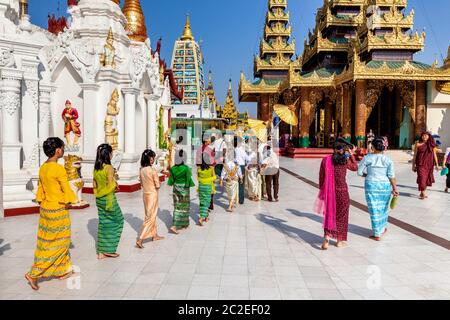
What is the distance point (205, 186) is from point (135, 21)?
34.4 ft

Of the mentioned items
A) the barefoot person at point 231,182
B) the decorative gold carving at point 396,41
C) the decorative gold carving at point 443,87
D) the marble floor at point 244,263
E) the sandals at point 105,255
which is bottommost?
the marble floor at point 244,263

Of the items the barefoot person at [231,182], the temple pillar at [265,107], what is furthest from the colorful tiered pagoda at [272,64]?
the barefoot person at [231,182]

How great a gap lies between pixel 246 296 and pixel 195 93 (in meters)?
49.9

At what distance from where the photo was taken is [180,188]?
556 centimetres

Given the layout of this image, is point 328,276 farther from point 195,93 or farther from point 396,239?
point 195,93

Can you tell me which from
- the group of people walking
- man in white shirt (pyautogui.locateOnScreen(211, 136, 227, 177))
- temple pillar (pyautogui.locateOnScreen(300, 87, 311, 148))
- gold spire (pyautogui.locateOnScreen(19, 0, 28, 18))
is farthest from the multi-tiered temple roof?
the group of people walking

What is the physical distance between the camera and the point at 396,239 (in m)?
5.34

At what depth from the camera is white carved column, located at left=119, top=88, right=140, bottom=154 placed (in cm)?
1012

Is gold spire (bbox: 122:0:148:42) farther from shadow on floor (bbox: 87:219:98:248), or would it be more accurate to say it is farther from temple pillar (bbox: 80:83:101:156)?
shadow on floor (bbox: 87:219:98:248)

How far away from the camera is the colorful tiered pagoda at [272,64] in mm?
28297

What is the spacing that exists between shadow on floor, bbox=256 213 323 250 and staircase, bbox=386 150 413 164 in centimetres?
1639

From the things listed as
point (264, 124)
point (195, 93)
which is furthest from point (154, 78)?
point (195, 93)

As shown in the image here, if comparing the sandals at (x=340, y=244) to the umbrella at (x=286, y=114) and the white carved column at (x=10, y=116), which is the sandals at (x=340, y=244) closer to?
the white carved column at (x=10, y=116)

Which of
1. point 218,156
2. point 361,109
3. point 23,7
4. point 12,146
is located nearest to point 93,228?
point 12,146
